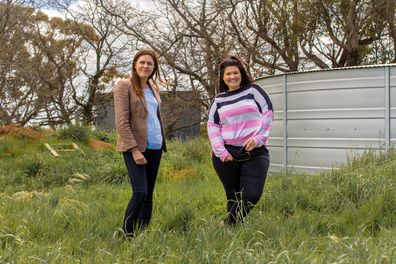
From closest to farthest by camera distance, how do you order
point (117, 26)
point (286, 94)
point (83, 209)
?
point (83, 209) < point (286, 94) < point (117, 26)

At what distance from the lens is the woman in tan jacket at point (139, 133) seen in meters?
3.94

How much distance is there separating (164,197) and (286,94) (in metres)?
4.11

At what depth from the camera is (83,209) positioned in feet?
15.1

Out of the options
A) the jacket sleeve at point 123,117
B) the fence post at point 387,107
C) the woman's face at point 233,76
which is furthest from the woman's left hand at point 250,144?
the fence post at point 387,107

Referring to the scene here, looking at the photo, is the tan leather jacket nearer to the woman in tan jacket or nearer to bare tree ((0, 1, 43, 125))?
the woman in tan jacket

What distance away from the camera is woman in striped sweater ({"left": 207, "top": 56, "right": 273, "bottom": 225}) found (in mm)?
3914

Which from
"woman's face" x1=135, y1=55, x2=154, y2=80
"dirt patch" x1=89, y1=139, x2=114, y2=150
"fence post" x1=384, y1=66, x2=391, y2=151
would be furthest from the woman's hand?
"dirt patch" x1=89, y1=139, x2=114, y2=150

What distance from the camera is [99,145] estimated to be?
12.0 metres

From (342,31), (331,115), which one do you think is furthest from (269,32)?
(331,115)

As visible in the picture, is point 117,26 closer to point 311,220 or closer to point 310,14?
point 310,14

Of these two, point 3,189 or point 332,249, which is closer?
point 332,249

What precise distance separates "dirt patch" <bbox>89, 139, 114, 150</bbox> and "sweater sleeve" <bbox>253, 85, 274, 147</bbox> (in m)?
8.00

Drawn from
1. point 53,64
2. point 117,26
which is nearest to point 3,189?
point 117,26

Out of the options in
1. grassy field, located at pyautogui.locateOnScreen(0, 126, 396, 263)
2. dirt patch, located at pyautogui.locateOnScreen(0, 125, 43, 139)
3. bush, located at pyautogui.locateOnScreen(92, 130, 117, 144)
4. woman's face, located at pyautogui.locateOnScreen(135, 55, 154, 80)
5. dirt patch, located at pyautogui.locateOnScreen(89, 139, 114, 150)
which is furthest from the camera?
bush, located at pyautogui.locateOnScreen(92, 130, 117, 144)
